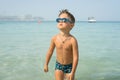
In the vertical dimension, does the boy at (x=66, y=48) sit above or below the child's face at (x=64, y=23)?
below

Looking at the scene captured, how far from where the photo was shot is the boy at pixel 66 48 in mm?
3945

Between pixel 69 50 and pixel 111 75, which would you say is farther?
pixel 111 75

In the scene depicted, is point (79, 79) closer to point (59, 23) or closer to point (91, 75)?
point (91, 75)

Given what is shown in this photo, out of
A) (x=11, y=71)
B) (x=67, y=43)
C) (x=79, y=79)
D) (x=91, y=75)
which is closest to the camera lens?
(x=67, y=43)

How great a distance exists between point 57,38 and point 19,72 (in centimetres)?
388

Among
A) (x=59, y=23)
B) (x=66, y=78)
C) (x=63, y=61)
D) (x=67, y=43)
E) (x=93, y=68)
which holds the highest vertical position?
(x=59, y=23)

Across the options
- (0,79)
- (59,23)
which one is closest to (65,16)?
(59,23)

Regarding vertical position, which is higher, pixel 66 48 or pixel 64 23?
pixel 64 23

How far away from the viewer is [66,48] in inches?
157

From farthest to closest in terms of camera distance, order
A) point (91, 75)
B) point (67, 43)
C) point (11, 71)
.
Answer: point (11, 71), point (91, 75), point (67, 43)

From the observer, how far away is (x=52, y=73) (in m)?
7.52

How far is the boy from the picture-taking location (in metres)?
3.95

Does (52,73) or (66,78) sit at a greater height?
(66,78)

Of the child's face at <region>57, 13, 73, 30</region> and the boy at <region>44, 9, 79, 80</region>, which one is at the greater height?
the child's face at <region>57, 13, 73, 30</region>
